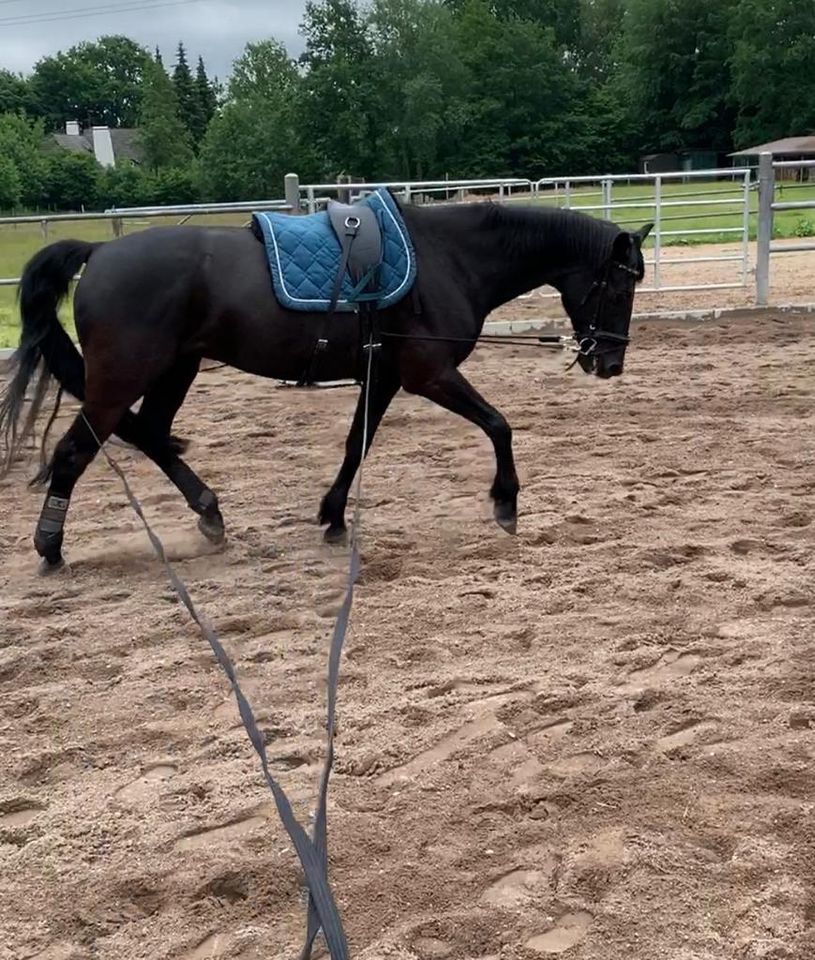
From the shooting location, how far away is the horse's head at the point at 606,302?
4629 millimetres

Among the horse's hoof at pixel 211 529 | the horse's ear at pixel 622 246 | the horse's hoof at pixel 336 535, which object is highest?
the horse's ear at pixel 622 246

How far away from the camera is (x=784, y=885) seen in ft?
7.07

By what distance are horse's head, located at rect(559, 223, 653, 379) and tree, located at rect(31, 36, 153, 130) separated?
346 feet

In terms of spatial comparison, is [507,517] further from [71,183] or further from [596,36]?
[596,36]

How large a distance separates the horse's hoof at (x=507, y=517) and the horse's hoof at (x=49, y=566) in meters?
2.02

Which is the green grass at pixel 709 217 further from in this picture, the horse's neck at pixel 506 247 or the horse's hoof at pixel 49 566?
the horse's hoof at pixel 49 566

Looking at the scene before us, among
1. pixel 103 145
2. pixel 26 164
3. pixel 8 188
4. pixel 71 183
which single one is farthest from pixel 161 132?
pixel 8 188

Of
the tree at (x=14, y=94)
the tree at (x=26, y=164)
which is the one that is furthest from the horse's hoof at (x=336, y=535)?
the tree at (x=14, y=94)

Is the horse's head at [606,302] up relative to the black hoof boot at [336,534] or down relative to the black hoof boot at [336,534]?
up

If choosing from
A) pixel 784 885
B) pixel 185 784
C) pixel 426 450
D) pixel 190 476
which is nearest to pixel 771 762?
pixel 784 885

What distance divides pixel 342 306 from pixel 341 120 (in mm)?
55043

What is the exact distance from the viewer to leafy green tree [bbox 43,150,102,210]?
47875 millimetres

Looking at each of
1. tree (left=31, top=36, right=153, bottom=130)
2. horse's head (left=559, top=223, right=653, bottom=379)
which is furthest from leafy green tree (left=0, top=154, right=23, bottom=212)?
tree (left=31, top=36, right=153, bottom=130)

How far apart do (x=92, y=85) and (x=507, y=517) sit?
113510mm
